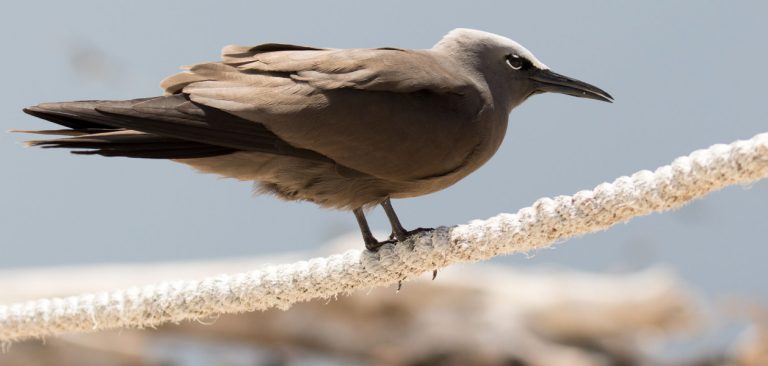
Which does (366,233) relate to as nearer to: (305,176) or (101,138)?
(305,176)

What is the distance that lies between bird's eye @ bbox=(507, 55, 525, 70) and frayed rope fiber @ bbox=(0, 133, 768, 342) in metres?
0.79

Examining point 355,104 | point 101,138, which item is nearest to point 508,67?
point 355,104

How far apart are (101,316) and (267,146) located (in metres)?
0.74

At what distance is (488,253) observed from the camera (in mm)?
2602

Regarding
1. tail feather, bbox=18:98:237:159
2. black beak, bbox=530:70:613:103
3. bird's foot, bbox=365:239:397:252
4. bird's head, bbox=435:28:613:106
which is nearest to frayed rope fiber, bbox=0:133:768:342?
bird's foot, bbox=365:239:397:252

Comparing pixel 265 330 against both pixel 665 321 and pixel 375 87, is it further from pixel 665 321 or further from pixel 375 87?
pixel 375 87

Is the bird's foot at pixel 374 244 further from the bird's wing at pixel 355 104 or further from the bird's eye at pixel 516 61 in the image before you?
the bird's eye at pixel 516 61

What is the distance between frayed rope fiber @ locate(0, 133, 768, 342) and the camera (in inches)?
89.5

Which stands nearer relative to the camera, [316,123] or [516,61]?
[316,123]

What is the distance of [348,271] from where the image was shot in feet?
9.37

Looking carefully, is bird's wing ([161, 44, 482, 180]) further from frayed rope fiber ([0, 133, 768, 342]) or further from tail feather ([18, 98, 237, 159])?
frayed rope fiber ([0, 133, 768, 342])

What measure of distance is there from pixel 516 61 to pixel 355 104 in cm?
71

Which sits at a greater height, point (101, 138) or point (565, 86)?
point (565, 86)

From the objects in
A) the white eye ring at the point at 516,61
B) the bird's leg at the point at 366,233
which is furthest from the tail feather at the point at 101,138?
the white eye ring at the point at 516,61
